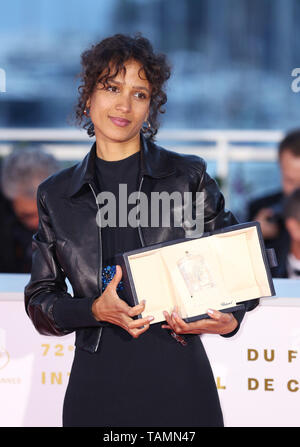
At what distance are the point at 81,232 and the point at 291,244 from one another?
1.52 meters

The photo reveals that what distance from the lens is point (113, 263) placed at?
46.4 inches

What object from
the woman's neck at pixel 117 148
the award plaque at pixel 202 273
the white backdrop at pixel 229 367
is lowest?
the white backdrop at pixel 229 367

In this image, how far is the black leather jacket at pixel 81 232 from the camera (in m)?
1.17

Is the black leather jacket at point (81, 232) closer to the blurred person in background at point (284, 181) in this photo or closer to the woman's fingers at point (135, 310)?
the woman's fingers at point (135, 310)

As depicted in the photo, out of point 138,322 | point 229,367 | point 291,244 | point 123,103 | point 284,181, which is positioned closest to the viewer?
point 138,322

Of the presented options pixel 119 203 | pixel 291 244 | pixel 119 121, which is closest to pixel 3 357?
pixel 119 203

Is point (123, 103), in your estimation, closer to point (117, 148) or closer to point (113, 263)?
point (117, 148)

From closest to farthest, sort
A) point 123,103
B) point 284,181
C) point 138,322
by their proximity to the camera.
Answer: point 138,322 < point 123,103 < point 284,181

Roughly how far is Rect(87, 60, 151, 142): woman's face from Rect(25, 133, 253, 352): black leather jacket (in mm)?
67

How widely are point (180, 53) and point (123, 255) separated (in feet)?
32.2

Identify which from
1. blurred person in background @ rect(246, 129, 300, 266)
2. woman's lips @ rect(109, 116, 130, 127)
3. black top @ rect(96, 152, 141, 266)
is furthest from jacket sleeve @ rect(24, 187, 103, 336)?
blurred person in background @ rect(246, 129, 300, 266)

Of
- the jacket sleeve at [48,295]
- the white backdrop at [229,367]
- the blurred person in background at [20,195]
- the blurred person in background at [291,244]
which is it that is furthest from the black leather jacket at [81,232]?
the blurred person in background at [20,195]

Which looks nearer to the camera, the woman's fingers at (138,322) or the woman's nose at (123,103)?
the woman's fingers at (138,322)

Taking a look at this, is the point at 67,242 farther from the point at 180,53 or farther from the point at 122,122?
the point at 180,53
